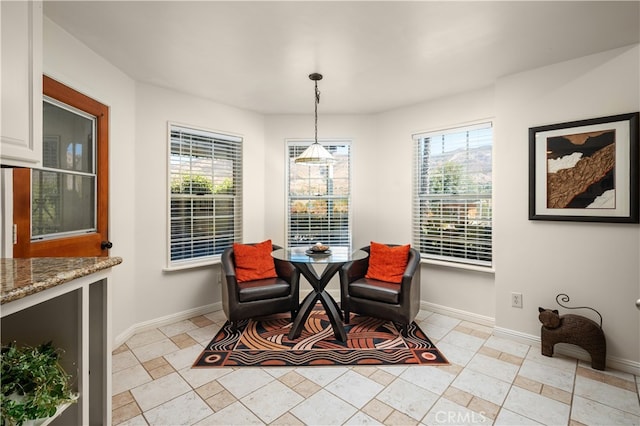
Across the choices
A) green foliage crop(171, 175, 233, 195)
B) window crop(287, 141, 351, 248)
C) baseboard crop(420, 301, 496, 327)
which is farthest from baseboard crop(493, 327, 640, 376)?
green foliage crop(171, 175, 233, 195)

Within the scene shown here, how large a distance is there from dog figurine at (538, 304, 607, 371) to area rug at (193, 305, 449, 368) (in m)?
0.92

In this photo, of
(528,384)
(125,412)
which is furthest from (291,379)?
(528,384)

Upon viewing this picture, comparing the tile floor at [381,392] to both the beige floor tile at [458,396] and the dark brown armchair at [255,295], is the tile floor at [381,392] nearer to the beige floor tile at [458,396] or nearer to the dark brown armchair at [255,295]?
the beige floor tile at [458,396]

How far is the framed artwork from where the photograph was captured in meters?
2.42

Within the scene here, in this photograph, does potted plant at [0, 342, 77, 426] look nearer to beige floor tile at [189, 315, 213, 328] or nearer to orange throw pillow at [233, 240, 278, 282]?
orange throw pillow at [233, 240, 278, 282]

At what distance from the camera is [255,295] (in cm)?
310

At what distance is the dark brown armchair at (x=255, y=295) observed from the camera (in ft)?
9.97

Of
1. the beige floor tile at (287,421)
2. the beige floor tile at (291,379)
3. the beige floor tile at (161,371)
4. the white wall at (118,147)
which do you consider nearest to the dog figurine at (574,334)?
the beige floor tile at (291,379)

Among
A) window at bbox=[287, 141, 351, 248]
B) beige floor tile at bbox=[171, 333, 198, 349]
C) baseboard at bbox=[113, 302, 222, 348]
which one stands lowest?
beige floor tile at bbox=[171, 333, 198, 349]

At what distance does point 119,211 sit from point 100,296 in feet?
6.31

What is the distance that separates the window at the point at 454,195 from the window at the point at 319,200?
97 centimetres

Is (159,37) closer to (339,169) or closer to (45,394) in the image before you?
(45,394)

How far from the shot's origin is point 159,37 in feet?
7.61

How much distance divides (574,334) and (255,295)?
9.23ft
